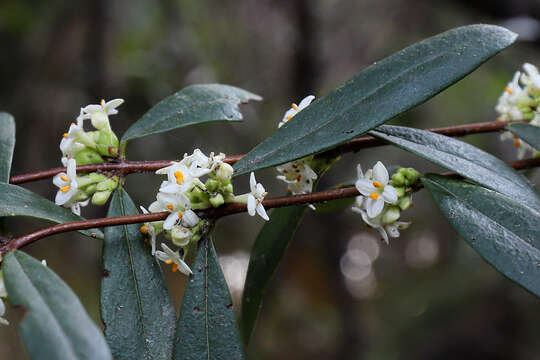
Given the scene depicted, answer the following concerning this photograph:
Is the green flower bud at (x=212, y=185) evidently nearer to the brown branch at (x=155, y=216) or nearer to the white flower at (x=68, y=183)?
the brown branch at (x=155, y=216)

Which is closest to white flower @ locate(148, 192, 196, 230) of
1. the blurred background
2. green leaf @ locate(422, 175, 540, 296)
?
green leaf @ locate(422, 175, 540, 296)

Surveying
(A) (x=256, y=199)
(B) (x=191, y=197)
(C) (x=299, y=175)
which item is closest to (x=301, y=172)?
(C) (x=299, y=175)

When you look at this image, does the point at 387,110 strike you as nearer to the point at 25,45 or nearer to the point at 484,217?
the point at 484,217

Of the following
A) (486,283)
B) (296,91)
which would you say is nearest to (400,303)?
(486,283)

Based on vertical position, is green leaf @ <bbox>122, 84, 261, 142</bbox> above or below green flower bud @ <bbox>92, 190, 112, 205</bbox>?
above

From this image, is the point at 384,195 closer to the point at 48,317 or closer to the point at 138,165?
the point at 138,165

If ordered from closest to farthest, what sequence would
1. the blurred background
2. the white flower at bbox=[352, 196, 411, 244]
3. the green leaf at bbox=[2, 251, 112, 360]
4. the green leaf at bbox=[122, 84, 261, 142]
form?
the green leaf at bbox=[2, 251, 112, 360]
the white flower at bbox=[352, 196, 411, 244]
the green leaf at bbox=[122, 84, 261, 142]
the blurred background

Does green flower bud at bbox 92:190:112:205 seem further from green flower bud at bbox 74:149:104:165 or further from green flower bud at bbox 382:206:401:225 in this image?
green flower bud at bbox 382:206:401:225
